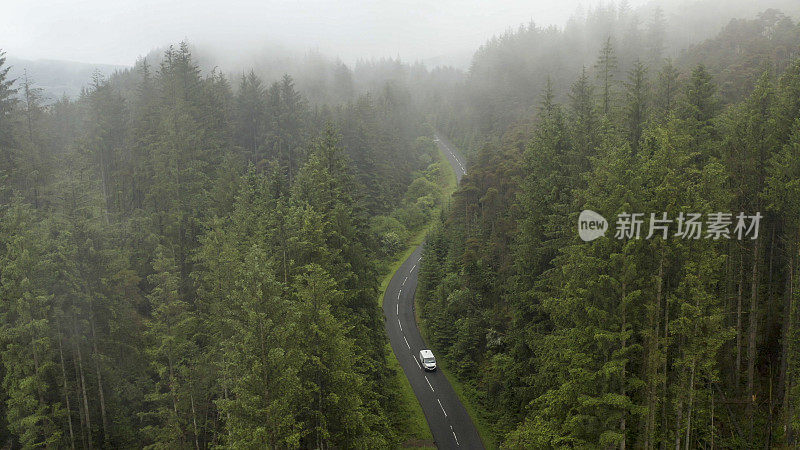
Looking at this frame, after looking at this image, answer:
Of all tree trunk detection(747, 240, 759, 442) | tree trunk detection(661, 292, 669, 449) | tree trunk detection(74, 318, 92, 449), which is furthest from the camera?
tree trunk detection(74, 318, 92, 449)

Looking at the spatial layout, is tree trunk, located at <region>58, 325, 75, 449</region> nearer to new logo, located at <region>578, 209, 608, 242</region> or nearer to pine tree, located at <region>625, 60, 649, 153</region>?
new logo, located at <region>578, 209, 608, 242</region>

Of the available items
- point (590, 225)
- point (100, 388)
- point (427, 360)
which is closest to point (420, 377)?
point (427, 360)

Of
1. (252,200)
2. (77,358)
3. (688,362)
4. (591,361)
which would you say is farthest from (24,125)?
(688,362)

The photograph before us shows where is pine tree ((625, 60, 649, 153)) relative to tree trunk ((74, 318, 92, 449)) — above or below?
above

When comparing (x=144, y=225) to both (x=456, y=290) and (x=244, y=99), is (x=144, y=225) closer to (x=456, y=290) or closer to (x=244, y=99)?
(x=456, y=290)

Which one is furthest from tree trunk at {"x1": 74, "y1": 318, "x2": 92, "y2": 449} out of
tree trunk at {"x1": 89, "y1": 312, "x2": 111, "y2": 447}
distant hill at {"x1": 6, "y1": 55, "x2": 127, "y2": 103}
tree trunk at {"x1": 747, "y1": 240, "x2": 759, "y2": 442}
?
distant hill at {"x1": 6, "y1": 55, "x2": 127, "y2": 103}

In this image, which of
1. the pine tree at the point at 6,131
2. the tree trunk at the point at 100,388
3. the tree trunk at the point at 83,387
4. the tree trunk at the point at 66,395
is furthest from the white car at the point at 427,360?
the pine tree at the point at 6,131
